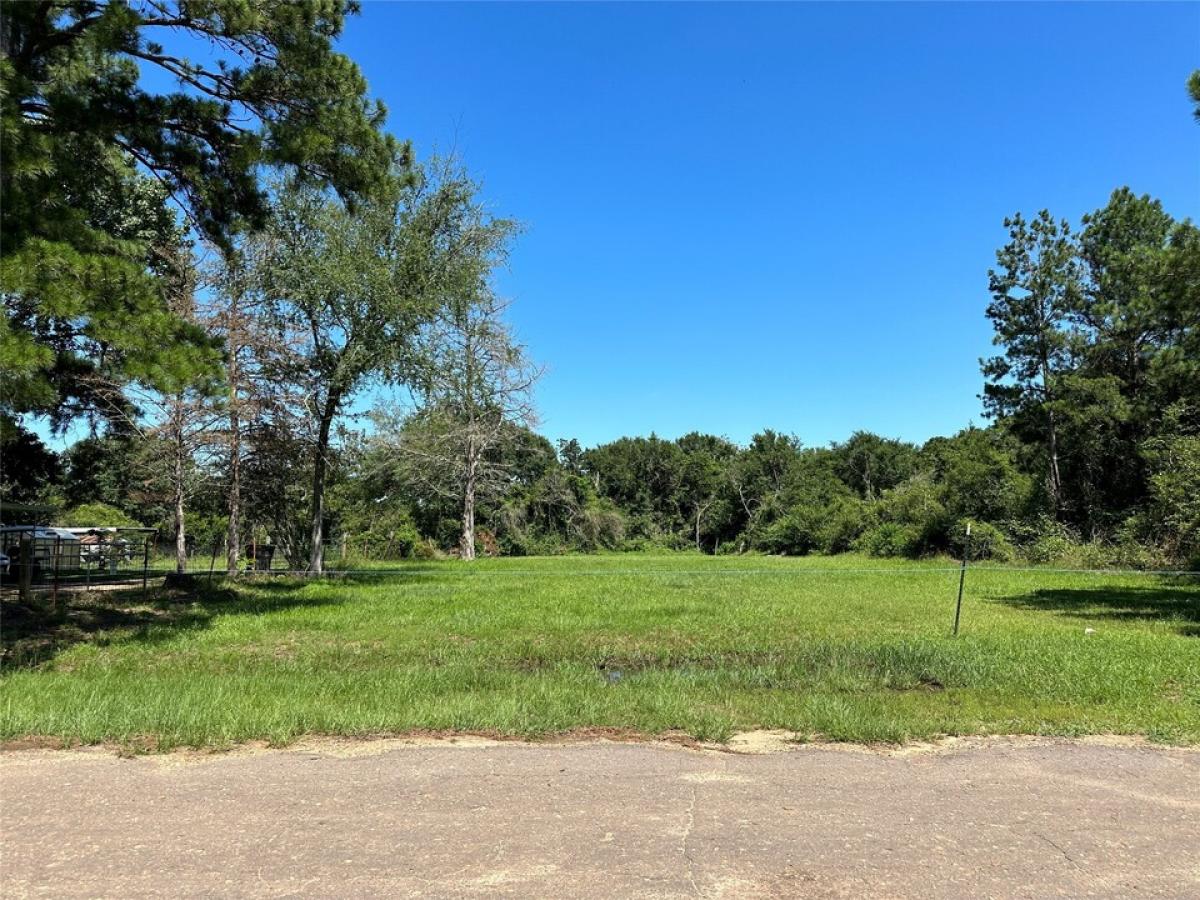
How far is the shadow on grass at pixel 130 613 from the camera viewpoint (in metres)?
10.4

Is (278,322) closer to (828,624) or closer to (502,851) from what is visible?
(828,624)

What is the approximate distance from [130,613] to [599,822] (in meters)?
12.2

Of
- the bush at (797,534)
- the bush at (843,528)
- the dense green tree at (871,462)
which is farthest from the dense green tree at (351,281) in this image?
the dense green tree at (871,462)

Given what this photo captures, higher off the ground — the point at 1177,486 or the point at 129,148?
the point at 129,148

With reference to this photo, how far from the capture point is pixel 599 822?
409 cm

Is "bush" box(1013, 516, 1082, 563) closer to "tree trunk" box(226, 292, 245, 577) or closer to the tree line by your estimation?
the tree line

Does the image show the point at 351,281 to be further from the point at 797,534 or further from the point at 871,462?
the point at 871,462

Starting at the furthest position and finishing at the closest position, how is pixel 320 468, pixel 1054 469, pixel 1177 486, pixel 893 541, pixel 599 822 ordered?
1. pixel 893 541
2. pixel 1054 469
3. pixel 1177 486
4. pixel 320 468
5. pixel 599 822

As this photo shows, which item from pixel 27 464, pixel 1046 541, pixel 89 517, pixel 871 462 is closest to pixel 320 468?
pixel 27 464

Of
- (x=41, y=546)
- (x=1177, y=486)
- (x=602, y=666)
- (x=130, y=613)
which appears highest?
(x=1177, y=486)

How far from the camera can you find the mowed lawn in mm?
6023

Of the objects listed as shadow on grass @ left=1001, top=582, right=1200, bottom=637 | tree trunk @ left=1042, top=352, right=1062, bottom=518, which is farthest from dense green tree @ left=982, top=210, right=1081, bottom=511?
shadow on grass @ left=1001, top=582, right=1200, bottom=637

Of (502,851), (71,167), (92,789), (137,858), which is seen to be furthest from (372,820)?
(71,167)

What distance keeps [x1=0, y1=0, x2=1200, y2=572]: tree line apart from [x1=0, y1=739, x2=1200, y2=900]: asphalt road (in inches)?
202
